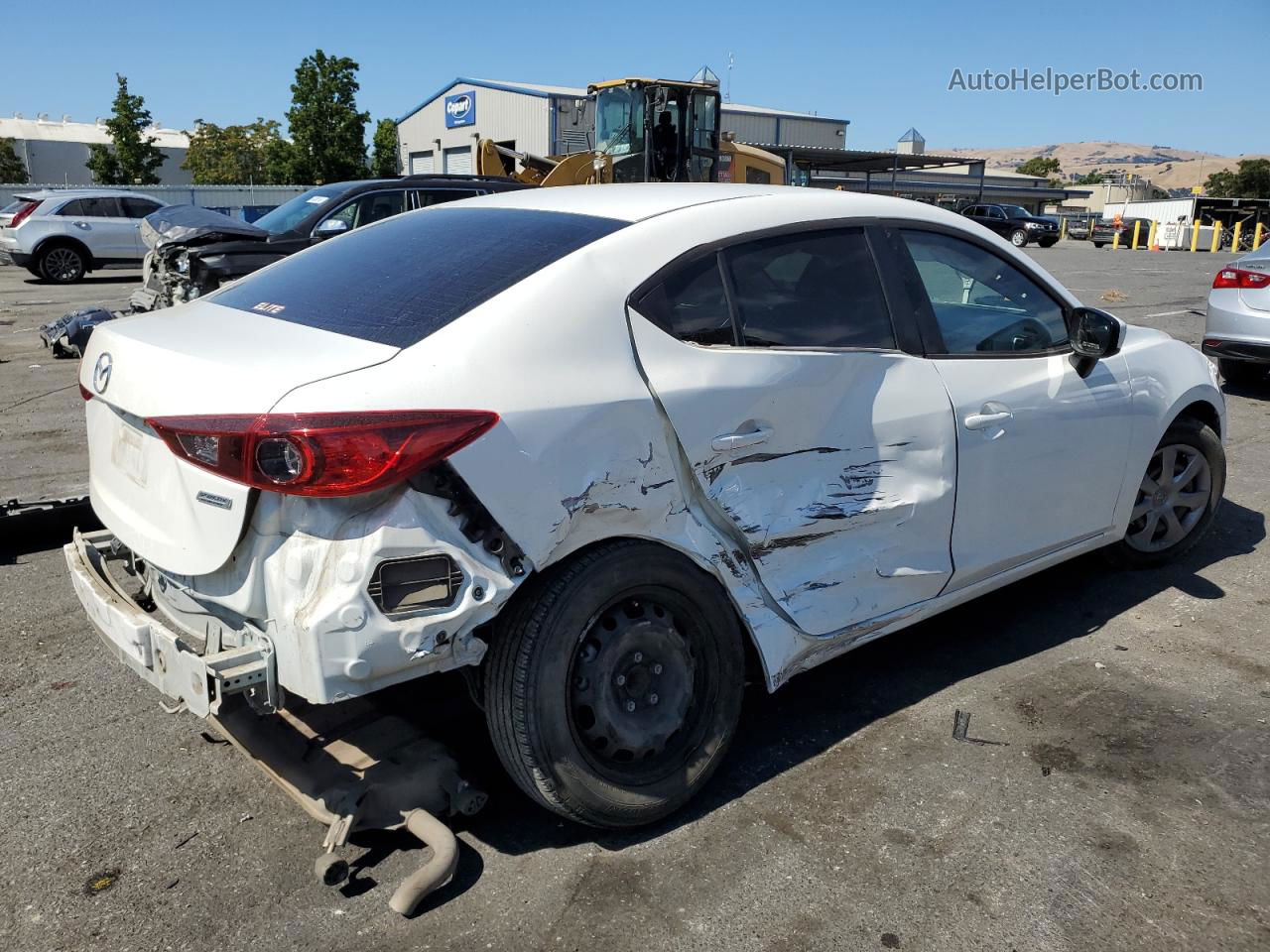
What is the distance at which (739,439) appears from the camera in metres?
2.87

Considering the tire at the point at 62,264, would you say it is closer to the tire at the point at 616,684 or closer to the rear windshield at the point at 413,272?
the rear windshield at the point at 413,272

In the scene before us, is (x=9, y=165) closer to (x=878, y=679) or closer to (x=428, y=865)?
(x=878, y=679)

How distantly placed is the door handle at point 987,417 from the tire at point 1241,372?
766 cm

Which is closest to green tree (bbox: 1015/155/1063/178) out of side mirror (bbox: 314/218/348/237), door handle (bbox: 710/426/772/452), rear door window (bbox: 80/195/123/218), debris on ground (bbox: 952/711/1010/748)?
rear door window (bbox: 80/195/123/218)

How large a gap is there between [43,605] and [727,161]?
59.5 feet

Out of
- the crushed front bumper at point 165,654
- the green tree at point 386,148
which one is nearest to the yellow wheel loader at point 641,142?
the crushed front bumper at point 165,654

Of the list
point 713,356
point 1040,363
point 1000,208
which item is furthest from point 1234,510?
point 1000,208

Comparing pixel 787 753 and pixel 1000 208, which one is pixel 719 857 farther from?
pixel 1000 208

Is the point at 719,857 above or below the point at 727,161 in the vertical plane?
below

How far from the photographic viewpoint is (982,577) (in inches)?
146

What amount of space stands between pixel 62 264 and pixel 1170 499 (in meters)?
19.8

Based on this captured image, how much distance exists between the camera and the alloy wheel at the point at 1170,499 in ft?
14.9

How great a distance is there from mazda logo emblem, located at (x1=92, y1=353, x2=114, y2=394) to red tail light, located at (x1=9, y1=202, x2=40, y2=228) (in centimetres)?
1853

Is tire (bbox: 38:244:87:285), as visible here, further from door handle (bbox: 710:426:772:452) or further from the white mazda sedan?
door handle (bbox: 710:426:772:452)
